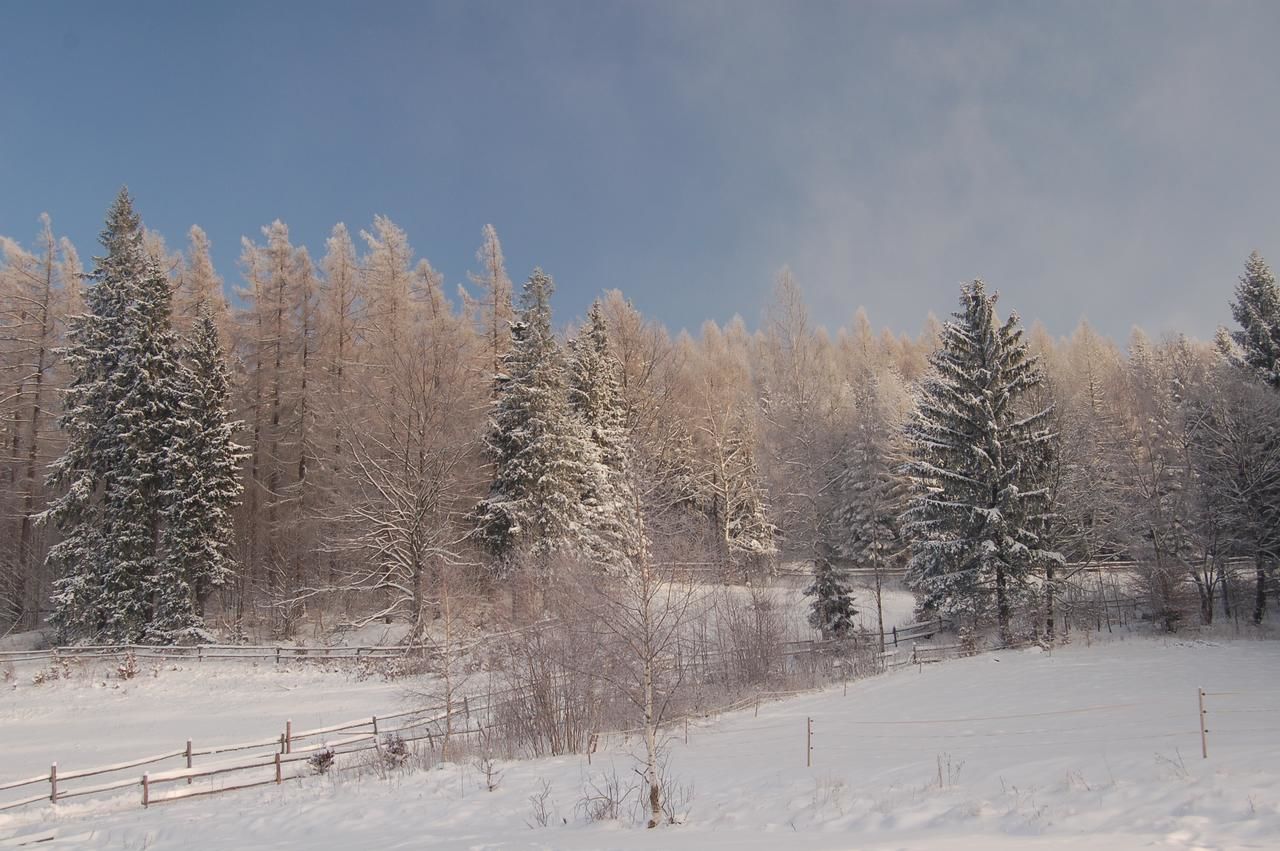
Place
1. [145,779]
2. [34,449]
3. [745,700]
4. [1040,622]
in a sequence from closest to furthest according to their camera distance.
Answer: [145,779], [745,700], [1040,622], [34,449]

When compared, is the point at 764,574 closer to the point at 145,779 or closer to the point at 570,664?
the point at 570,664

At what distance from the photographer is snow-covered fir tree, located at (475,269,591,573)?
30.6 meters

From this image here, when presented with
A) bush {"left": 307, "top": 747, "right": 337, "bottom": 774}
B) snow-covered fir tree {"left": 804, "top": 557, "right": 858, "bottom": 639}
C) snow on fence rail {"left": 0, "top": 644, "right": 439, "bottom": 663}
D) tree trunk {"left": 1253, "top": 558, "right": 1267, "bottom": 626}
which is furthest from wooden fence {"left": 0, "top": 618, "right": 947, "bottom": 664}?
tree trunk {"left": 1253, "top": 558, "right": 1267, "bottom": 626}

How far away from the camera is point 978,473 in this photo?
96.2 ft

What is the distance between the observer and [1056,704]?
18.2 meters

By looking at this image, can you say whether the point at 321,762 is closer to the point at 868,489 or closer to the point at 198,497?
the point at 198,497

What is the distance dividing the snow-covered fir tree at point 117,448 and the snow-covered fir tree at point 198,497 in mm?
478

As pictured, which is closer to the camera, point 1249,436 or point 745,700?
point 745,700

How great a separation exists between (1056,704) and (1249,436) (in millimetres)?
19263

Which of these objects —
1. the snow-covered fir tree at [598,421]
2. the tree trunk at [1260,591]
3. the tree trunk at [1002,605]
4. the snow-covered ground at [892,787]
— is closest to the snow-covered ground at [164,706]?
the snow-covered ground at [892,787]

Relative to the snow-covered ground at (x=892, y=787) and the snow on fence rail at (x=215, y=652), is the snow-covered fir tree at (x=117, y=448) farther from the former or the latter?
the snow-covered ground at (x=892, y=787)

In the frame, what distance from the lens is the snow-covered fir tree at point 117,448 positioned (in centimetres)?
2842

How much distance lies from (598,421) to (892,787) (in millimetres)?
26335

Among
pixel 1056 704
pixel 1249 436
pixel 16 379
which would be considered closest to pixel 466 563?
pixel 1056 704
